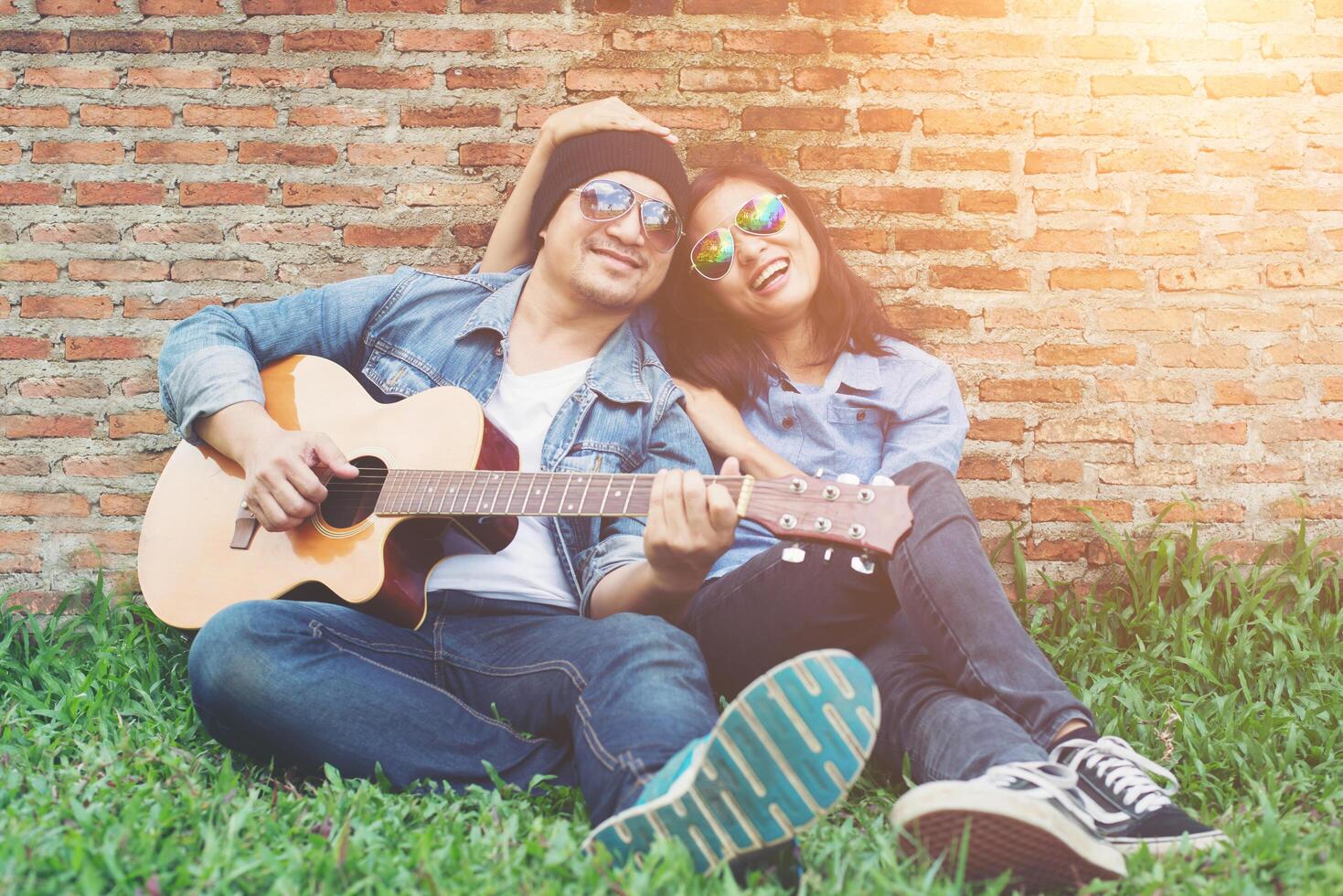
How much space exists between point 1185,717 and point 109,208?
10.9 feet

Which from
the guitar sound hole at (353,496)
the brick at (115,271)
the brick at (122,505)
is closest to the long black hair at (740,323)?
the guitar sound hole at (353,496)

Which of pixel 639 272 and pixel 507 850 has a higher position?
pixel 639 272

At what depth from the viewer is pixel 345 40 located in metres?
3.01

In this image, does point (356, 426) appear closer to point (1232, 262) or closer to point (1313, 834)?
point (1313, 834)

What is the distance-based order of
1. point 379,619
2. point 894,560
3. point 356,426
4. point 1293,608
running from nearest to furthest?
point 894,560 < point 379,619 < point 356,426 < point 1293,608

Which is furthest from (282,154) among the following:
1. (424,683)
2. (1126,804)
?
(1126,804)

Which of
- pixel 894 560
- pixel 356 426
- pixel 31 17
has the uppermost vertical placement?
pixel 31 17

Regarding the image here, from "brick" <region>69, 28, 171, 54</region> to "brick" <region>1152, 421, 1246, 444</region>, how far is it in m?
3.29

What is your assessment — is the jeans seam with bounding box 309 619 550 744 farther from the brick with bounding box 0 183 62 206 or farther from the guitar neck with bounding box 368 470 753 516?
the brick with bounding box 0 183 62 206

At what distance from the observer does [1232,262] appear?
9.96 feet

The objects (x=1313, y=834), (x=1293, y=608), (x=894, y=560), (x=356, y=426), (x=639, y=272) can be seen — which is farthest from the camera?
(x=1293, y=608)

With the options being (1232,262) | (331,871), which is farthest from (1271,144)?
(331,871)

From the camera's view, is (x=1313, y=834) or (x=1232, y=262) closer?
(x=1313, y=834)

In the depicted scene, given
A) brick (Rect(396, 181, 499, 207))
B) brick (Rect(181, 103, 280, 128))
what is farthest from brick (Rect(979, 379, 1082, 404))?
brick (Rect(181, 103, 280, 128))
